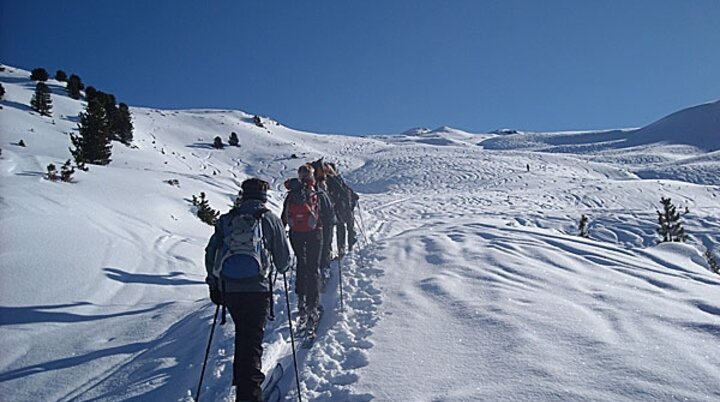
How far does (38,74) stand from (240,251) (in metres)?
51.6

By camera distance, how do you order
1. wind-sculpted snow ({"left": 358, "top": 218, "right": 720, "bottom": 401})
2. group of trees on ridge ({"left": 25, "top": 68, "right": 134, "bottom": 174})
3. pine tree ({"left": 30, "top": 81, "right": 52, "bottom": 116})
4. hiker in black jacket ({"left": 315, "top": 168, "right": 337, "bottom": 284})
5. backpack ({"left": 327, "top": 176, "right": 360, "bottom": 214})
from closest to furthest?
1. wind-sculpted snow ({"left": 358, "top": 218, "right": 720, "bottom": 401})
2. hiker in black jacket ({"left": 315, "top": 168, "right": 337, "bottom": 284})
3. backpack ({"left": 327, "top": 176, "right": 360, "bottom": 214})
4. group of trees on ridge ({"left": 25, "top": 68, "right": 134, "bottom": 174})
5. pine tree ({"left": 30, "top": 81, "right": 52, "bottom": 116})

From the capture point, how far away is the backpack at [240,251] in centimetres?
363

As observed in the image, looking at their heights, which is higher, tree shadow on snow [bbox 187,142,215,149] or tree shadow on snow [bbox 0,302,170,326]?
tree shadow on snow [bbox 187,142,215,149]

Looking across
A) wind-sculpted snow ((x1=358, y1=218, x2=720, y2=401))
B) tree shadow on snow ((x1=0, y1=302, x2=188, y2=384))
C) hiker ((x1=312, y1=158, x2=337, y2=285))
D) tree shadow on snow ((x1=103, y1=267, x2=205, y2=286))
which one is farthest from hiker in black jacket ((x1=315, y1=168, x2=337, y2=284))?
tree shadow on snow ((x1=103, y1=267, x2=205, y2=286))

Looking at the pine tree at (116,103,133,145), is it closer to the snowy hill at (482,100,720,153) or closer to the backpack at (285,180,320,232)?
the backpack at (285,180,320,232)

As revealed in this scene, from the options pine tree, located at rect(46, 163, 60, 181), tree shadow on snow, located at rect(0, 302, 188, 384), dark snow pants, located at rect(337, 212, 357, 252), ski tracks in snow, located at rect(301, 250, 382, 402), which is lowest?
tree shadow on snow, located at rect(0, 302, 188, 384)

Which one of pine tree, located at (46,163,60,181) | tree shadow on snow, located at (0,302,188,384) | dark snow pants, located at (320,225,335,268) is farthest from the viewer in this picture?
pine tree, located at (46,163,60,181)

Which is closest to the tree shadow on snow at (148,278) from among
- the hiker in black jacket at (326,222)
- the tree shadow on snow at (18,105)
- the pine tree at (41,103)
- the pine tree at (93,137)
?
the hiker in black jacket at (326,222)

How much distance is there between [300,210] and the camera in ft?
17.7

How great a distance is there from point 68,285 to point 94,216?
11.2ft

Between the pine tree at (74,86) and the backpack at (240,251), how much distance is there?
4424 cm

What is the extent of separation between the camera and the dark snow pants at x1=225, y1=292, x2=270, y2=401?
11.9 ft

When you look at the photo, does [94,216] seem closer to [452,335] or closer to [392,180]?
[452,335]

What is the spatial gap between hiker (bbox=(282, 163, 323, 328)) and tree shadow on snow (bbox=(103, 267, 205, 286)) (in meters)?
3.85
